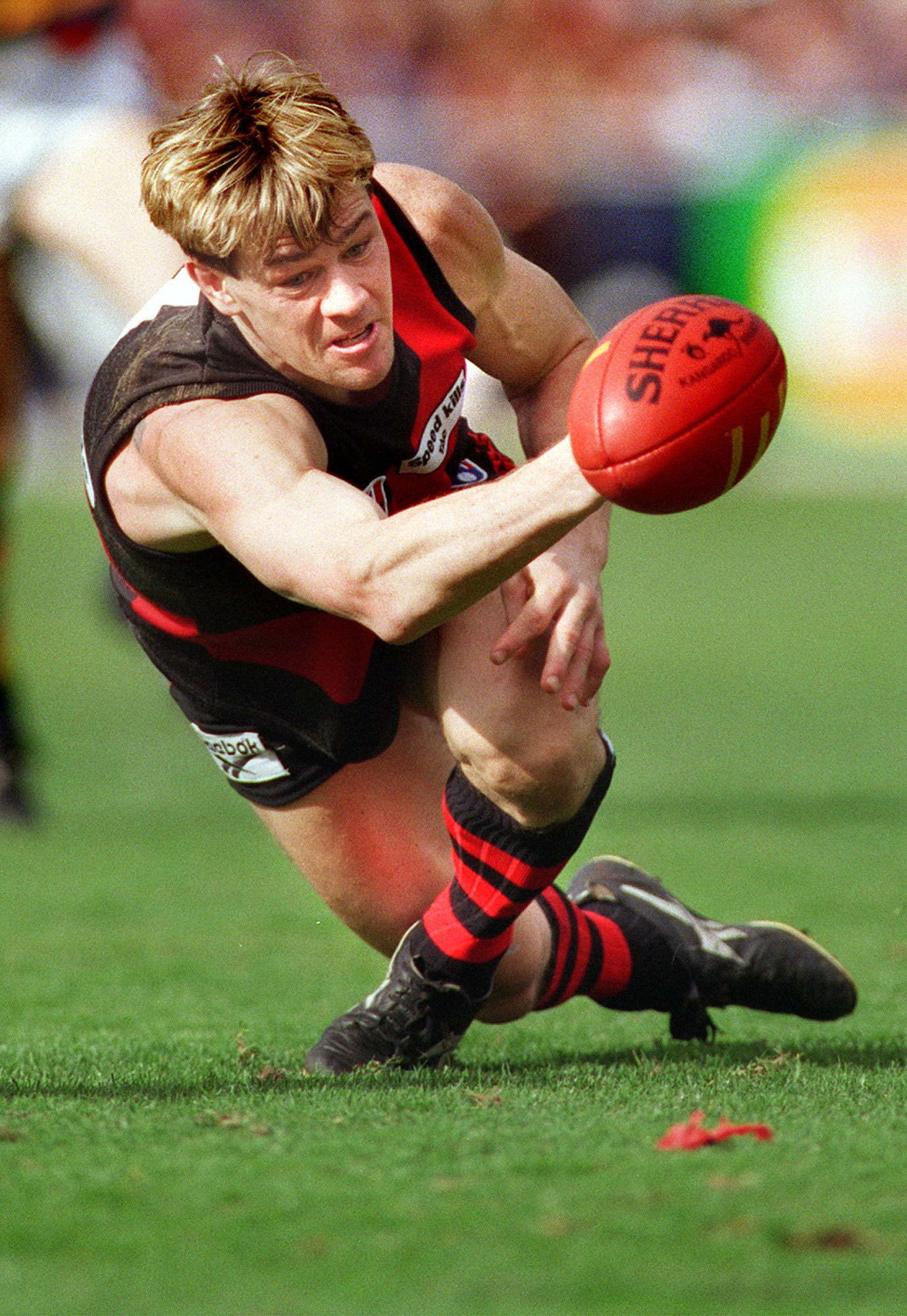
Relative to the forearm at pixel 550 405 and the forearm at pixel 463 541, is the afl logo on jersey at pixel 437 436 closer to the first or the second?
the forearm at pixel 550 405

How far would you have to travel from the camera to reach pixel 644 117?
56.4ft

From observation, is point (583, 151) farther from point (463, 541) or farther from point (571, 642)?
point (463, 541)

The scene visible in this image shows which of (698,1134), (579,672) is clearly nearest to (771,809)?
(579,672)

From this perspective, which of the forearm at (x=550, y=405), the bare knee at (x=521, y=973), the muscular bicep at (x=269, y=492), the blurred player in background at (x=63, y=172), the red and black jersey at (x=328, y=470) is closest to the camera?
the muscular bicep at (x=269, y=492)

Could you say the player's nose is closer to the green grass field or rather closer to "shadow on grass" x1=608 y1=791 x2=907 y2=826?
the green grass field

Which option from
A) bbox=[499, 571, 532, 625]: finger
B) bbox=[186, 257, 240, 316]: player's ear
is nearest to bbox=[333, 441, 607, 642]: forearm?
bbox=[186, 257, 240, 316]: player's ear

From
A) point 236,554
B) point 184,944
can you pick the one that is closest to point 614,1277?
point 236,554

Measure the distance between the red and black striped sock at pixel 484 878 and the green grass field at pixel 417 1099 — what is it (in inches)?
6.9

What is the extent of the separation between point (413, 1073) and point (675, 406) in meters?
1.14

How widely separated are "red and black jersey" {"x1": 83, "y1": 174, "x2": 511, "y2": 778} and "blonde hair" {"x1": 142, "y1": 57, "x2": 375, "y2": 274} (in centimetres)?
19

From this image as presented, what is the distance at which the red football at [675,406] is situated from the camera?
93.2 inches

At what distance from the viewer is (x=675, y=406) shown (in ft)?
7.87

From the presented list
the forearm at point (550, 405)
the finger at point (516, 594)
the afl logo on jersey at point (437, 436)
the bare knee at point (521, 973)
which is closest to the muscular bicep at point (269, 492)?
the afl logo on jersey at point (437, 436)

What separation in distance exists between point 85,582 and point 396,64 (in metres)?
9.74
